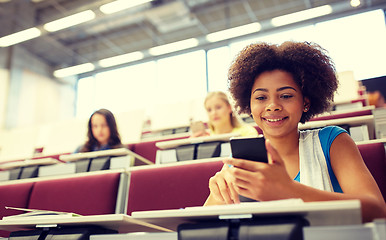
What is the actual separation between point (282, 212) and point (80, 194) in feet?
3.84

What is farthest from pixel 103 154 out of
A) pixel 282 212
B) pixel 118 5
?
pixel 118 5

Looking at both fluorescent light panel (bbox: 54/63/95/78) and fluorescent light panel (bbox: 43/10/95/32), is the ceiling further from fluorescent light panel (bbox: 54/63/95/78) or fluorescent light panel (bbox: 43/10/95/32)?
fluorescent light panel (bbox: 54/63/95/78)

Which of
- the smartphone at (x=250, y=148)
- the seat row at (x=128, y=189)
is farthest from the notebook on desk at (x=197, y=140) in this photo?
the smartphone at (x=250, y=148)

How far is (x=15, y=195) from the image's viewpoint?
1.67 meters

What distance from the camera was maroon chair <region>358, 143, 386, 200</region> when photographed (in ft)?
3.91

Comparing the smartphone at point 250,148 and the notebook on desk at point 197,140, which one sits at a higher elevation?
the notebook on desk at point 197,140

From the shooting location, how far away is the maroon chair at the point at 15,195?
1.65 meters

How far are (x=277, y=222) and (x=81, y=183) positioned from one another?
117cm

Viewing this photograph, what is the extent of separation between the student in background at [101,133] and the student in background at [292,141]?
1.46 metres

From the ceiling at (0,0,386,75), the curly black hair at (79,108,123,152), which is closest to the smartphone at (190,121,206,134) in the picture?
the curly black hair at (79,108,123,152)

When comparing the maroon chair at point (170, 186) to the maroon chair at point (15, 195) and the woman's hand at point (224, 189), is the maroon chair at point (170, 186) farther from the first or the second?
the maroon chair at point (15, 195)

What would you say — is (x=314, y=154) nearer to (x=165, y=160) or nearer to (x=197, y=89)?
(x=165, y=160)

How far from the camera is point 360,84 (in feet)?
11.5

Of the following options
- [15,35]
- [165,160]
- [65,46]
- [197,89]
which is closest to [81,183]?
[165,160]
